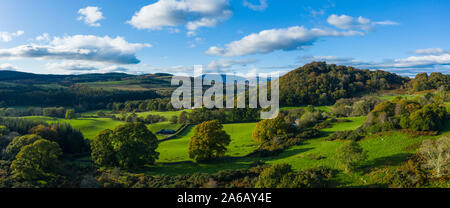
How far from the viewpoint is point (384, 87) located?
367ft

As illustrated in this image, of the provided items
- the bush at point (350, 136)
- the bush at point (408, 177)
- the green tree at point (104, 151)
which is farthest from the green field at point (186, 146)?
the bush at point (408, 177)

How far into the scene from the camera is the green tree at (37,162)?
2355 centimetres

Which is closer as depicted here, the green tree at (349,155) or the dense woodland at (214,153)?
the dense woodland at (214,153)

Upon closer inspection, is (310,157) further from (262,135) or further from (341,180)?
(262,135)

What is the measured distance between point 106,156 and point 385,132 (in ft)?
120

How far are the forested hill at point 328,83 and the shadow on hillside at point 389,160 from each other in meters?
70.3

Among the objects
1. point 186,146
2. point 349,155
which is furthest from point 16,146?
point 349,155

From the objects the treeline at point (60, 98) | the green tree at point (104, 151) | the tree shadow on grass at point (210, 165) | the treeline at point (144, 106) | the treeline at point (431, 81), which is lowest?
the tree shadow on grass at point (210, 165)

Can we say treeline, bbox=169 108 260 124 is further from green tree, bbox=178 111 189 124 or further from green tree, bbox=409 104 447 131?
green tree, bbox=409 104 447 131

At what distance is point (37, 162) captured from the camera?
2488cm

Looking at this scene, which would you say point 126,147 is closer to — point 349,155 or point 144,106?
point 349,155

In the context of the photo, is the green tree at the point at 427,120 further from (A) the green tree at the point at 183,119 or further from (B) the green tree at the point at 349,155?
(A) the green tree at the point at 183,119

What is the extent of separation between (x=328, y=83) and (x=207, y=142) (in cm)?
9385

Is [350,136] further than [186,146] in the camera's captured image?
No
